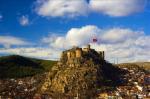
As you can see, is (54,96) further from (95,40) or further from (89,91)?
(95,40)

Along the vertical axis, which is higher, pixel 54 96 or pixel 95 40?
pixel 95 40

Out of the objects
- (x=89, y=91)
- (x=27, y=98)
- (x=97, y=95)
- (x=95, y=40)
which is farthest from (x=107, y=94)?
(x=27, y=98)

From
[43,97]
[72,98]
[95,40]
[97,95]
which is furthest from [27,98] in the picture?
[95,40]

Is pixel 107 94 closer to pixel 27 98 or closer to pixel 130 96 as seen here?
pixel 130 96

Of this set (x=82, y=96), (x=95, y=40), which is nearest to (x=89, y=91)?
(x=82, y=96)

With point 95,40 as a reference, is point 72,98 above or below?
below

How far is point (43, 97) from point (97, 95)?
95.3 feet

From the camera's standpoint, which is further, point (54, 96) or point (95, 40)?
point (54, 96)

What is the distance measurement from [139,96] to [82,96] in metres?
28.7

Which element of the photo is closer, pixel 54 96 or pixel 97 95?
pixel 97 95

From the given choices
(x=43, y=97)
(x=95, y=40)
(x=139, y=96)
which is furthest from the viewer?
(x=43, y=97)

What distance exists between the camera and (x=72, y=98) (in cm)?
18988

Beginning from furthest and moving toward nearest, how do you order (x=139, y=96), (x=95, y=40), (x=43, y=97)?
(x=43, y=97)
(x=139, y=96)
(x=95, y=40)

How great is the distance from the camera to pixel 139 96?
183500 mm
